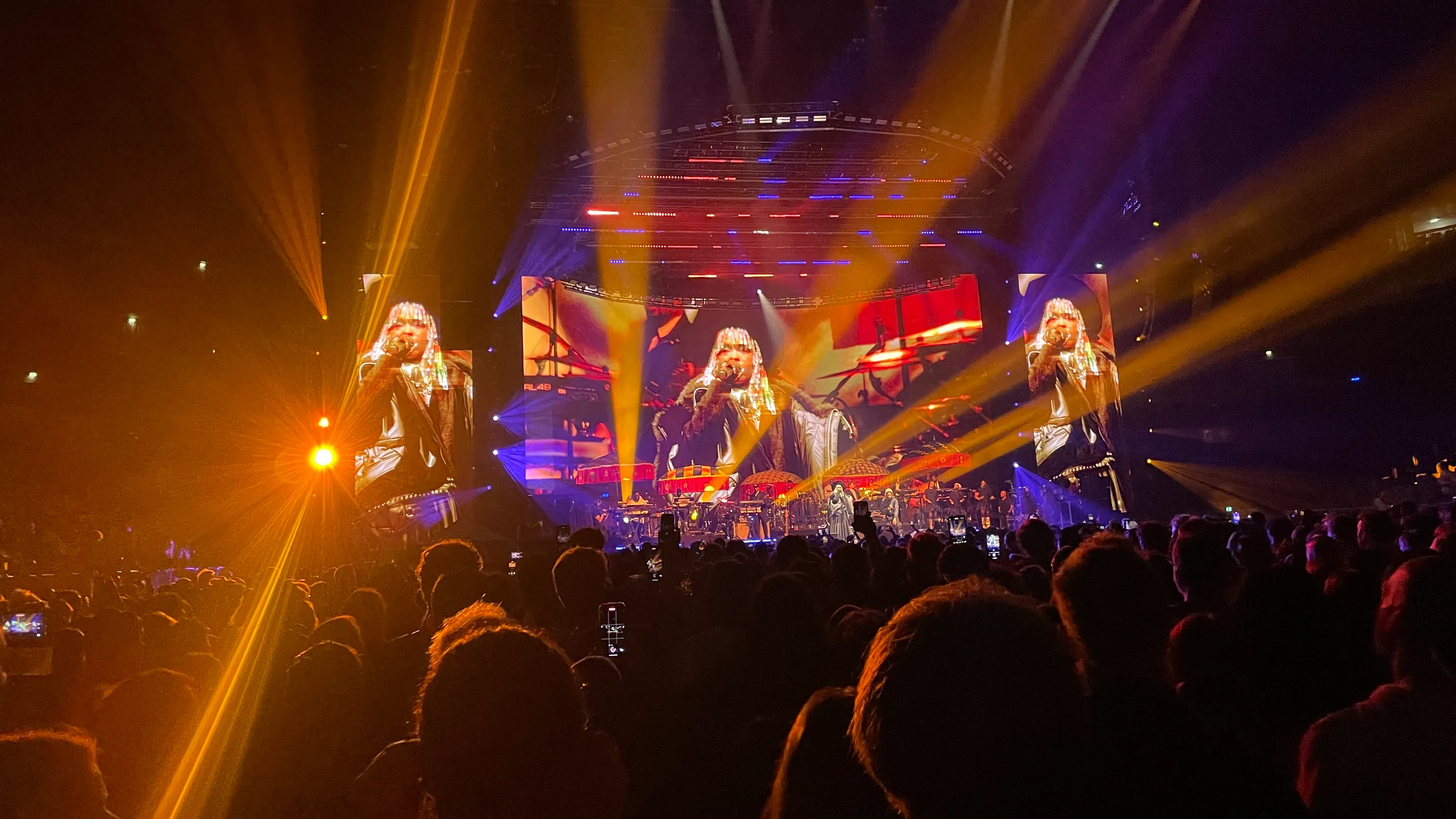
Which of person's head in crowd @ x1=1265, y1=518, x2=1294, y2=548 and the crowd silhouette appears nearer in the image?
the crowd silhouette

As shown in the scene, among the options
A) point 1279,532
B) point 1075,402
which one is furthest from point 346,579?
point 1075,402

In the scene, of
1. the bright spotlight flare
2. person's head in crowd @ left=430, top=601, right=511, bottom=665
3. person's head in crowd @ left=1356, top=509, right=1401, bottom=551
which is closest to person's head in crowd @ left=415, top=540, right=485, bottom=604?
person's head in crowd @ left=430, top=601, right=511, bottom=665

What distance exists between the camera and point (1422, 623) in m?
2.10

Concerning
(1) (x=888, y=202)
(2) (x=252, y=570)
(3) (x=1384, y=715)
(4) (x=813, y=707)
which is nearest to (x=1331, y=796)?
(3) (x=1384, y=715)

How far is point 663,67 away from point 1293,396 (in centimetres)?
1470

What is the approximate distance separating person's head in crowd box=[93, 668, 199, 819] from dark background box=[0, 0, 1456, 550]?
7004mm

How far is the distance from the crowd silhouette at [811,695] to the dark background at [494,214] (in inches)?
238

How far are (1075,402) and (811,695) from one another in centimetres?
1907

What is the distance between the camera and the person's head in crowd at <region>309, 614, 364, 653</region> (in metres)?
3.35

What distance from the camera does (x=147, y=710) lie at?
8.08 ft

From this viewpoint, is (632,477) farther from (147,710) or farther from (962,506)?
(147,710)

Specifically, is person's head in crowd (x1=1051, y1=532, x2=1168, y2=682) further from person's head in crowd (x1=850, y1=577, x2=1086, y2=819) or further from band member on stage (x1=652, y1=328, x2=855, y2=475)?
band member on stage (x1=652, y1=328, x2=855, y2=475)

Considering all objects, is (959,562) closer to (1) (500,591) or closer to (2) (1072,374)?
(1) (500,591)

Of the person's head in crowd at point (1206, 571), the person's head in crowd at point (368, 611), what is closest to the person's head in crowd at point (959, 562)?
the person's head in crowd at point (1206, 571)
